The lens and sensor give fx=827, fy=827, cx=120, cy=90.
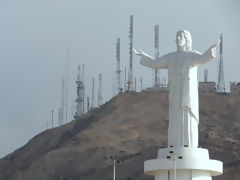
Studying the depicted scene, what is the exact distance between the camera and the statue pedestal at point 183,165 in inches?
1046

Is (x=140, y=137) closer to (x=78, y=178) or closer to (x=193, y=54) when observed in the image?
(x=78, y=178)

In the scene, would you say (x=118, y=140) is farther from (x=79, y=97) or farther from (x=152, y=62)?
(x=152, y=62)

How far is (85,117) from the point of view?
9106 centimetres

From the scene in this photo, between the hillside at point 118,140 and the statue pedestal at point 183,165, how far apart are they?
47021 mm

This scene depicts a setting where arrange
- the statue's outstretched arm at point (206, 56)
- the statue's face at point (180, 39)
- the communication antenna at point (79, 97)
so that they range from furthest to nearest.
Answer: the communication antenna at point (79, 97), the statue's face at point (180, 39), the statue's outstretched arm at point (206, 56)

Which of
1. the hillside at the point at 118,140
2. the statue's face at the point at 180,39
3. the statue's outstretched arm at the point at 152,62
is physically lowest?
the hillside at the point at 118,140

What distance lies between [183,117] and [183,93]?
0.81m

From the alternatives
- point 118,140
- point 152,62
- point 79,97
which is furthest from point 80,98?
point 152,62

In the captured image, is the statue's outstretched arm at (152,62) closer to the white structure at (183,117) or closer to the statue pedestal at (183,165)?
the white structure at (183,117)

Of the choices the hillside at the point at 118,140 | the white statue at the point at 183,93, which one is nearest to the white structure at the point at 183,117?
the white statue at the point at 183,93

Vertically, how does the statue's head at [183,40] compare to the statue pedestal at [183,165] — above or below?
above

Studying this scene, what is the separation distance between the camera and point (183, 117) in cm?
2791

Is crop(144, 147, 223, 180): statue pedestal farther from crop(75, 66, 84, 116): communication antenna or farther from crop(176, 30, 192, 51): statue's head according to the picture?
crop(75, 66, 84, 116): communication antenna

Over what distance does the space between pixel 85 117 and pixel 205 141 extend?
1575cm
